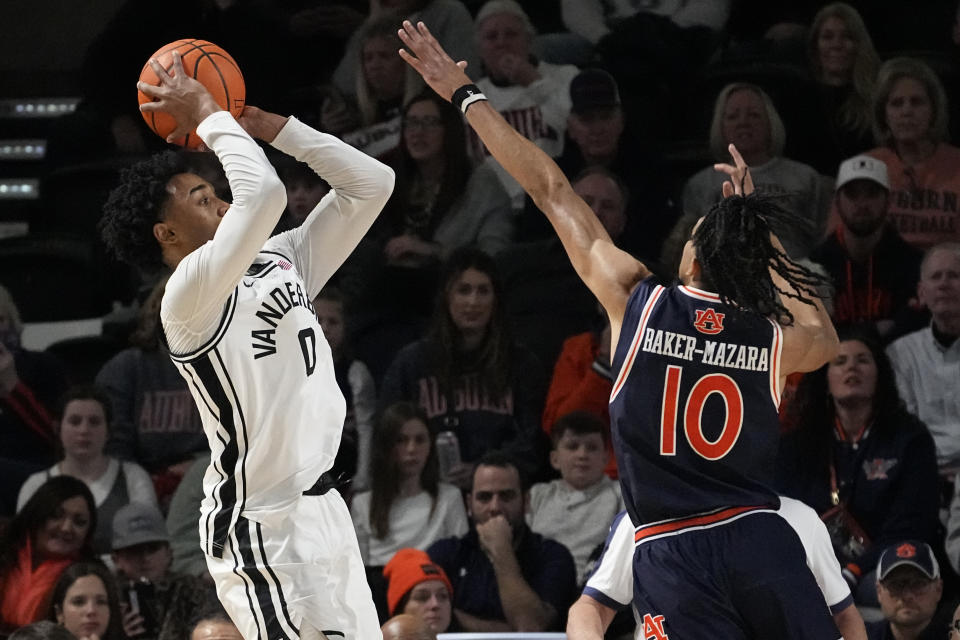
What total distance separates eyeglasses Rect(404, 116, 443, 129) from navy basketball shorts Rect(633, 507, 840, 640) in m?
4.54

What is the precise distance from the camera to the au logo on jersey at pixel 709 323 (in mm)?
4082

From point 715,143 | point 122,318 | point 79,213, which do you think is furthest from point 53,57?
point 715,143

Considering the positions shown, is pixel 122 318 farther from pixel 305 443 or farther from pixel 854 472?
pixel 305 443

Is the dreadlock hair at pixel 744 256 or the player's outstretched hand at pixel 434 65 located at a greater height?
the player's outstretched hand at pixel 434 65

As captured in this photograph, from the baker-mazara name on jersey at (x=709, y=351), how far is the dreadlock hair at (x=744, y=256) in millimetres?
120

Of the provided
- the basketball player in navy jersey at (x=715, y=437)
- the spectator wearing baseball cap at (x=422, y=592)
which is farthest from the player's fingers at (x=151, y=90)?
the spectator wearing baseball cap at (x=422, y=592)

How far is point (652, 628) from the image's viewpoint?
4.05 m

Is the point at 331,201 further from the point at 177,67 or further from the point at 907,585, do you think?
the point at 907,585

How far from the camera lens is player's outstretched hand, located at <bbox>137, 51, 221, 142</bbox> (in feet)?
13.1

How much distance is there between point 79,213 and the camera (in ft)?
28.7

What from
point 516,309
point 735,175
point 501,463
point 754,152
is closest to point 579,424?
point 501,463

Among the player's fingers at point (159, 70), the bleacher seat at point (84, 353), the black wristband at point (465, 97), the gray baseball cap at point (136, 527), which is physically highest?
the black wristband at point (465, 97)

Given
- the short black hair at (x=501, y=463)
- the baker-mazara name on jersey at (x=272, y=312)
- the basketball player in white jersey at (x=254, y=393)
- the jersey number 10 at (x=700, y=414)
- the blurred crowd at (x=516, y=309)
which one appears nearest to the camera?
the basketball player in white jersey at (x=254, y=393)

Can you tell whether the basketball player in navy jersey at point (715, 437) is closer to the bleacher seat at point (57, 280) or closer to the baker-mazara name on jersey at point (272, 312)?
the baker-mazara name on jersey at point (272, 312)
